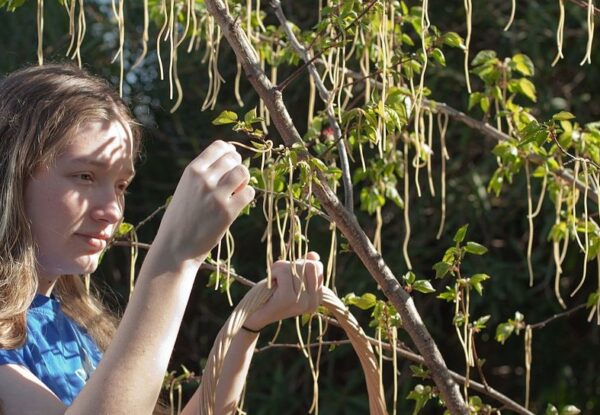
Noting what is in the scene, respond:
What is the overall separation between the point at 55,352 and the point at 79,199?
0.20 metres

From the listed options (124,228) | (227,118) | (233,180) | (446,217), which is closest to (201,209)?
(233,180)

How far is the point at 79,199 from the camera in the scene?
1141mm

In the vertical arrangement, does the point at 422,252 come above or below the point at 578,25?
below

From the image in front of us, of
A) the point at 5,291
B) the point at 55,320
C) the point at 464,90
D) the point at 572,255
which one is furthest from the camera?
the point at 464,90

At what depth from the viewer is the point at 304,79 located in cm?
287

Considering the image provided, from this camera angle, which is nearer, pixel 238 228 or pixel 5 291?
pixel 5 291

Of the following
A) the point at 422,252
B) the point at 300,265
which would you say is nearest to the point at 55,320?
the point at 300,265

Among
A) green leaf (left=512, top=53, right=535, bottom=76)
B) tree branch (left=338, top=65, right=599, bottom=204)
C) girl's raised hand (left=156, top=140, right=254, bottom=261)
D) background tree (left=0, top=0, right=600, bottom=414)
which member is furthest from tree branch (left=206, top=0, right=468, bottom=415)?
background tree (left=0, top=0, right=600, bottom=414)

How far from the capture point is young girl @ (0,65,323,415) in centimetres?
96

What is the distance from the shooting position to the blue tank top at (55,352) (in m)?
1.17

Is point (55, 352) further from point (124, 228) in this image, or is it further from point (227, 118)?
point (227, 118)

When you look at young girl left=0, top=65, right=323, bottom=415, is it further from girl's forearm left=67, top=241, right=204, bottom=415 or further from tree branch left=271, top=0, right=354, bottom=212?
tree branch left=271, top=0, right=354, bottom=212

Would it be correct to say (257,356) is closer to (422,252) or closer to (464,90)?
(422,252)

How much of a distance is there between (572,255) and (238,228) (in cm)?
88
